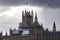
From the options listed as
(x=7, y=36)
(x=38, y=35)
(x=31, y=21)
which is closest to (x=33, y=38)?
(x=38, y=35)

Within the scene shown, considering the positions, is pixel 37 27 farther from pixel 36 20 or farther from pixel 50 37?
pixel 36 20

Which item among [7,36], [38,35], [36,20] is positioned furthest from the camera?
[36,20]

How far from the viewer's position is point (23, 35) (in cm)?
9044

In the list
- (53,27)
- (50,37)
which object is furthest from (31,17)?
(50,37)

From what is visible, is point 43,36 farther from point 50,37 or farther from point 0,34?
point 0,34

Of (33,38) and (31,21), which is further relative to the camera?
(31,21)

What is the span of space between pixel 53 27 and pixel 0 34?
20.8 meters

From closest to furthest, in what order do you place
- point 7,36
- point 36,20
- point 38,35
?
point 38,35, point 7,36, point 36,20

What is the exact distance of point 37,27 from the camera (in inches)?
3462

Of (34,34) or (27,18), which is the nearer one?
(34,34)

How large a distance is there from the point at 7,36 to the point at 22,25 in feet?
33.6

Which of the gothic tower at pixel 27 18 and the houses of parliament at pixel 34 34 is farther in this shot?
the gothic tower at pixel 27 18

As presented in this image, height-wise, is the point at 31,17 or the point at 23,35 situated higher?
the point at 31,17

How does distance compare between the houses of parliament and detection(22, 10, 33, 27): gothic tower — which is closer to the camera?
the houses of parliament
